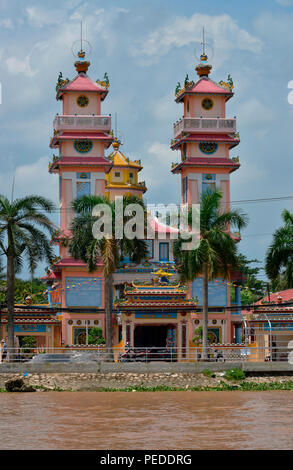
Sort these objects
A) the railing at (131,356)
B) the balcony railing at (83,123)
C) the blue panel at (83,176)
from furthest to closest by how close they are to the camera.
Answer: the balcony railing at (83,123) < the blue panel at (83,176) < the railing at (131,356)

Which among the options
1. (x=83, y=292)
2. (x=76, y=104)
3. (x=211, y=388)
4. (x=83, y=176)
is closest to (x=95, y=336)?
(x=83, y=292)

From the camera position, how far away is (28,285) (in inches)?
4033

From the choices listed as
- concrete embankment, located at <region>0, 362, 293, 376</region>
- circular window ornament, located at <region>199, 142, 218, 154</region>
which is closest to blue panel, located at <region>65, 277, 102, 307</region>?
circular window ornament, located at <region>199, 142, 218, 154</region>

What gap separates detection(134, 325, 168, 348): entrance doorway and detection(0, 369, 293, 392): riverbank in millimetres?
18583

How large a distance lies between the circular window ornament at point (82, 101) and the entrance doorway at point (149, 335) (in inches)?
669

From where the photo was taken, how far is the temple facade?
2601 inches

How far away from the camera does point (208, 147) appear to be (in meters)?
70.1

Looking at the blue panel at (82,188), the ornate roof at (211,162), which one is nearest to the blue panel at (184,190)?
the ornate roof at (211,162)

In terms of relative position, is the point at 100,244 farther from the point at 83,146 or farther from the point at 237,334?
the point at 237,334

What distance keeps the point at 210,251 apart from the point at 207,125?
888 inches

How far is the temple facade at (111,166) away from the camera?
6606 centimetres

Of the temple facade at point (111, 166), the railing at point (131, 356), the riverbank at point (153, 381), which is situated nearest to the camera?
the riverbank at point (153, 381)

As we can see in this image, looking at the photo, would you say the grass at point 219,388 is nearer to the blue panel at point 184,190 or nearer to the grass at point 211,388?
the grass at point 211,388

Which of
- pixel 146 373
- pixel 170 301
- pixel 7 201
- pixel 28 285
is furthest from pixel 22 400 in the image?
pixel 28 285
